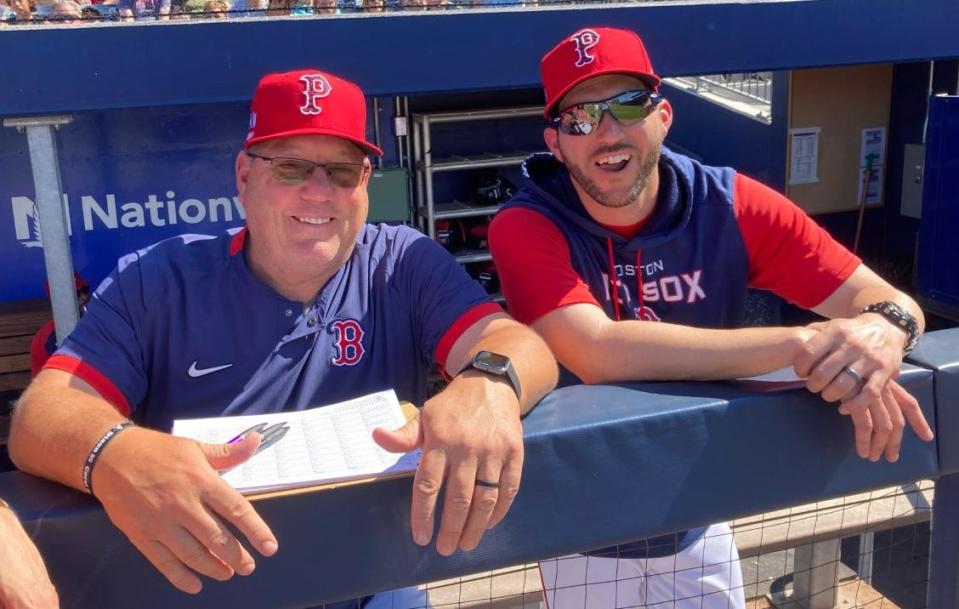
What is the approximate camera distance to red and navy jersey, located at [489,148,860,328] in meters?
2.01

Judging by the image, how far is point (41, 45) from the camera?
4.03m

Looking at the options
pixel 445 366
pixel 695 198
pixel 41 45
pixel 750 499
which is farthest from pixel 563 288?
pixel 41 45

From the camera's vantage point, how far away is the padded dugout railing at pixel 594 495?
1.09 meters

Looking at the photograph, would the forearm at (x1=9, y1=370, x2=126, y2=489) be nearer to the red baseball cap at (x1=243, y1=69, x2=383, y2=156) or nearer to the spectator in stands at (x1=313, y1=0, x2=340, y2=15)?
the red baseball cap at (x1=243, y1=69, x2=383, y2=156)

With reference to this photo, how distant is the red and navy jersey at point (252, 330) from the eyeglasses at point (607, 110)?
0.44 metres

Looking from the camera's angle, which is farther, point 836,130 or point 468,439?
point 836,130

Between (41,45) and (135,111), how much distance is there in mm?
1212

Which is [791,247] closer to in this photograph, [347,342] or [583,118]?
[583,118]

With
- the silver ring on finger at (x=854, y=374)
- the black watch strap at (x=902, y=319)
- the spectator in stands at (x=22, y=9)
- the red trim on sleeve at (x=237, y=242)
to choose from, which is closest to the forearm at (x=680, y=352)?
the silver ring on finger at (x=854, y=374)

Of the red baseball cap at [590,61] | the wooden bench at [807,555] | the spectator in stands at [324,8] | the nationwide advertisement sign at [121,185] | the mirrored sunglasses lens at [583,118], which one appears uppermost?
the spectator in stands at [324,8]

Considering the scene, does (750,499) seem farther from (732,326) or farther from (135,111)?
(135,111)

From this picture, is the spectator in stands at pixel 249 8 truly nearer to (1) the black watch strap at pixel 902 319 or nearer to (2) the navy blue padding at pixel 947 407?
(1) the black watch strap at pixel 902 319

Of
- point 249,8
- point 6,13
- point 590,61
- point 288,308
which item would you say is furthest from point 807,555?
point 6,13

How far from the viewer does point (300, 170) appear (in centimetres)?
189
